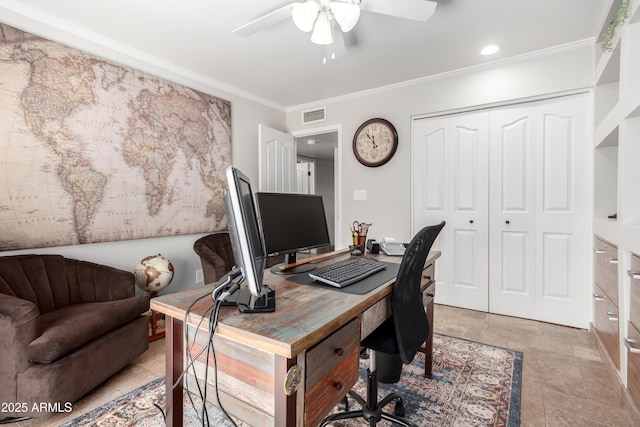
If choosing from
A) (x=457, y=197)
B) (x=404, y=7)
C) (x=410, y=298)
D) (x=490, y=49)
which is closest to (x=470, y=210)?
(x=457, y=197)

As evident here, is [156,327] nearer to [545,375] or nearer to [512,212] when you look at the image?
[545,375]

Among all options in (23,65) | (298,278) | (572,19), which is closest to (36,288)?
(23,65)

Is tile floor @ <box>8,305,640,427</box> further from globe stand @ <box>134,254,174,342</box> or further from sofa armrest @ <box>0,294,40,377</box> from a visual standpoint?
sofa armrest @ <box>0,294,40,377</box>

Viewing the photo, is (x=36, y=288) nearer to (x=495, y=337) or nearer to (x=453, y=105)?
(x=495, y=337)

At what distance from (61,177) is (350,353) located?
2510mm

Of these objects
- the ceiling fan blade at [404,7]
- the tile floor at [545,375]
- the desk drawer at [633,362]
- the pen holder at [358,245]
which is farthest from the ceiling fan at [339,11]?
the tile floor at [545,375]

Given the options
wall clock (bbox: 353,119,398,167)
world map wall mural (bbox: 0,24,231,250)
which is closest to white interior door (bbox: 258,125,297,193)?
world map wall mural (bbox: 0,24,231,250)

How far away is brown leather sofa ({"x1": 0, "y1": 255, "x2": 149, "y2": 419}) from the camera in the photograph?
59.8 inches

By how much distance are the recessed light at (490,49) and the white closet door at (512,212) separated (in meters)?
0.56

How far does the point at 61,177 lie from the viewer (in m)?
2.29

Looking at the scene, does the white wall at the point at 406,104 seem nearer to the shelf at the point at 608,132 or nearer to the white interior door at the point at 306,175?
the shelf at the point at 608,132

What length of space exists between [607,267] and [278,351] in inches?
96.7

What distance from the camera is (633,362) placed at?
1.53 meters

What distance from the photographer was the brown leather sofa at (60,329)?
152cm
